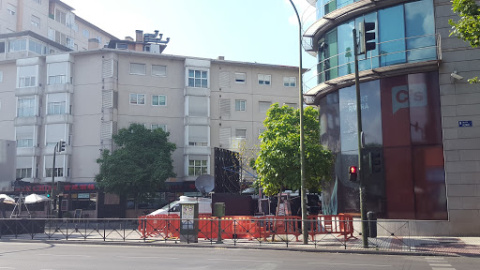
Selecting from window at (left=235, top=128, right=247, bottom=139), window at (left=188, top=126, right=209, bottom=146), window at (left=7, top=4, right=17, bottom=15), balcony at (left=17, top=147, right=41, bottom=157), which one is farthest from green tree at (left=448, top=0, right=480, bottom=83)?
window at (left=7, top=4, right=17, bottom=15)

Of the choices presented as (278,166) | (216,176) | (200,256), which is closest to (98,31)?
(216,176)

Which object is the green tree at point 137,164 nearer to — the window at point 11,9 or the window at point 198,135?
the window at point 198,135

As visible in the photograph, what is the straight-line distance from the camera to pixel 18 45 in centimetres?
5081

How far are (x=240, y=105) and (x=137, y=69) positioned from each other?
435 inches

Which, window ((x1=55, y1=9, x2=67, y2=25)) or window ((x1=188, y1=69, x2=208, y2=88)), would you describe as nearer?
window ((x1=188, y1=69, x2=208, y2=88))

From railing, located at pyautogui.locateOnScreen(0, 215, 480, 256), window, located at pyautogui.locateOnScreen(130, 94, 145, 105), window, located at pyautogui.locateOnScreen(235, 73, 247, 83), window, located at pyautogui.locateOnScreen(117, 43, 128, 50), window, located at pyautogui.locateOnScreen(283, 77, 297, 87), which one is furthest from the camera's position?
window, located at pyautogui.locateOnScreen(117, 43, 128, 50)

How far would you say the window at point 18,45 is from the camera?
5066cm

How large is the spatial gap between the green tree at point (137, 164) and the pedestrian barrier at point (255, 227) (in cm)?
1690

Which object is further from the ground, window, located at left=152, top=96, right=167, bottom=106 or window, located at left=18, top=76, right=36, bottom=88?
window, located at left=18, top=76, right=36, bottom=88

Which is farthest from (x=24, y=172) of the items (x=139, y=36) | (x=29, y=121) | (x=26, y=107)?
(x=139, y=36)

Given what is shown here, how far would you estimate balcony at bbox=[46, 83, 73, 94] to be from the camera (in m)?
44.8

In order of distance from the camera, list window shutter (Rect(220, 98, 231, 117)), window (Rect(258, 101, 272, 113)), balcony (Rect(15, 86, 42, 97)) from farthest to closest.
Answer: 1. window (Rect(258, 101, 272, 113))
2. window shutter (Rect(220, 98, 231, 117))
3. balcony (Rect(15, 86, 42, 97))

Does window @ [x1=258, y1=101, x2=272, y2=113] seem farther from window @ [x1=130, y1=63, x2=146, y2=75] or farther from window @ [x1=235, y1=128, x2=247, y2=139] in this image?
window @ [x1=130, y1=63, x2=146, y2=75]

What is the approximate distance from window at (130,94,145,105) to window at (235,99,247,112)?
9.55 m
